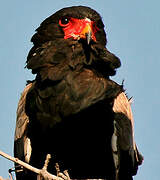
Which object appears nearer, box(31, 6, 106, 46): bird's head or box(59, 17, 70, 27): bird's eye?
box(31, 6, 106, 46): bird's head

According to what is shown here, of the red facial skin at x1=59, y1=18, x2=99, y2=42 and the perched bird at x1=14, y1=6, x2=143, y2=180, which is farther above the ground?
the red facial skin at x1=59, y1=18, x2=99, y2=42

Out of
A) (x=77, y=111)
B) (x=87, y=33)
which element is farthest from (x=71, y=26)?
(x=77, y=111)

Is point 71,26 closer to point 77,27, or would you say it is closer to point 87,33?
point 77,27

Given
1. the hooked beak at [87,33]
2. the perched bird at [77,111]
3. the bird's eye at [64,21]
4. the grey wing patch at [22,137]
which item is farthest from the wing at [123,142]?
the bird's eye at [64,21]

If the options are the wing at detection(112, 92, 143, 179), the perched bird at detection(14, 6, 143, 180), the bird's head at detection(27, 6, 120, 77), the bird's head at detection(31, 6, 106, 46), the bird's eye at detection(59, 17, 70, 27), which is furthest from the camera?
the bird's eye at detection(59, 17, 70, 27)

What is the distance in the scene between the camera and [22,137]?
22.1ft

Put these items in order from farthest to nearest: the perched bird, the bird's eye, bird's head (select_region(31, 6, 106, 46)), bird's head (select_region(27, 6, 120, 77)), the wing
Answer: the bird's eye → bird's head (select_region(31, 6, 106, 46)) → bird's head (select_region(27, 6, 120, 77)) → the wing → the perched bird

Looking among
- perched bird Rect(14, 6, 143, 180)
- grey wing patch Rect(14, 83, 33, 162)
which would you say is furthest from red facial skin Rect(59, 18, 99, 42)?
grey wing patch Rect(14, 83, 33, 162)

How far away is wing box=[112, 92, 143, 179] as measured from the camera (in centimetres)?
662

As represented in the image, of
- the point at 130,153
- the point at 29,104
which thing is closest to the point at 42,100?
the point at 29,104

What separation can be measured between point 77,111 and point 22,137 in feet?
2.66

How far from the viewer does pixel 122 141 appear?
265 inches

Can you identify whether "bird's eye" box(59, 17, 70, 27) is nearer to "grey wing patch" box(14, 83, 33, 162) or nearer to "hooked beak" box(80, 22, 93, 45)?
"hooked beak" box(80, 22, 93, 45)

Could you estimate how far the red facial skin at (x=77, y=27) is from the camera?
271 inches
